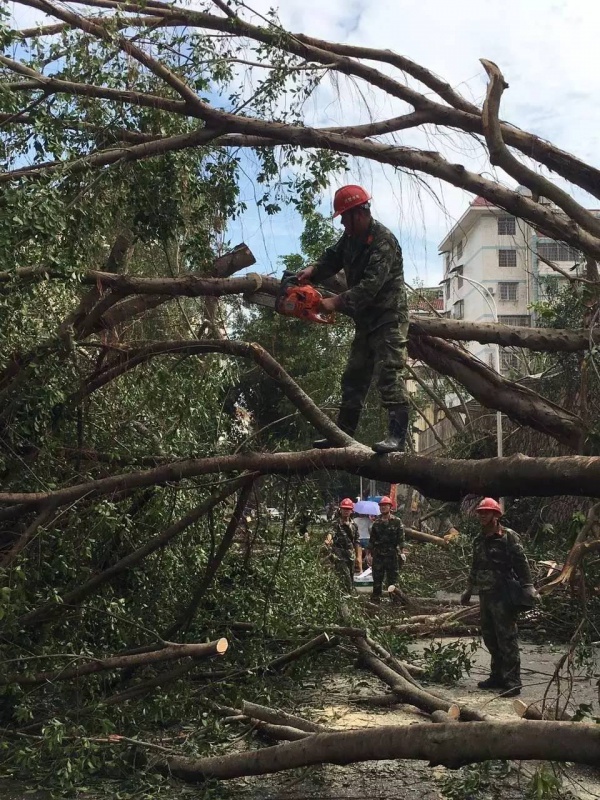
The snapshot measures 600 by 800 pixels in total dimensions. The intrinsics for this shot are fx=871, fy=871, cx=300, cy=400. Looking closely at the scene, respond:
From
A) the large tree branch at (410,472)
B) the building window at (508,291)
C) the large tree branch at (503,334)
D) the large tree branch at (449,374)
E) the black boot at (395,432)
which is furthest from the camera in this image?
the building window at (508,291)

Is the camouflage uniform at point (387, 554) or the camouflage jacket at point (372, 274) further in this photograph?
the camouflage uniform at point (387, 554)

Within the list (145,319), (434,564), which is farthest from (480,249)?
(145,319)

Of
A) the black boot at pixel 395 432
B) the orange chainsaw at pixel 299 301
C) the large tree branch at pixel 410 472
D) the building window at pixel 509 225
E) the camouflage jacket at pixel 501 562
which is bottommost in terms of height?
the camouflage jacket at pixel 501 562

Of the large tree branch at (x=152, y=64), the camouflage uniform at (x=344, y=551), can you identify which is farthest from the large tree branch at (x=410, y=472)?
the large tree branch at (x=152, y=64)

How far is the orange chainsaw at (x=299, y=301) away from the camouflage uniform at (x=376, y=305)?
192 millimetres

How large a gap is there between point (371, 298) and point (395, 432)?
0.77m

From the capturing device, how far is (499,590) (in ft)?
23.5

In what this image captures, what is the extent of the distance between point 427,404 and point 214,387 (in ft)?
74.7

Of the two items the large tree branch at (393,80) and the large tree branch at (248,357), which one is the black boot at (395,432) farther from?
the large tree branch at (393,80)

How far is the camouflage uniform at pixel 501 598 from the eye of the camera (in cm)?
698

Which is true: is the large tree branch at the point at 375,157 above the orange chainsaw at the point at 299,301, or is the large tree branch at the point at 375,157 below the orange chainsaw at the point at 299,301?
above

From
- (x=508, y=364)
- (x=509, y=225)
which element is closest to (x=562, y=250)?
(x=509, y=225)

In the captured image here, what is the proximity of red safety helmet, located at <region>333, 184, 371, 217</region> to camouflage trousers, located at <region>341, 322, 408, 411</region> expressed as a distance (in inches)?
28.3

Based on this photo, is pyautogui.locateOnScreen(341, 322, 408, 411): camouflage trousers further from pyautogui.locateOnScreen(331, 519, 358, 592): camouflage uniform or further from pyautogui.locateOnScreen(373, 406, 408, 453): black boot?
pyautogui.locateOnScreen(331, 519, 358, 592): camouflage uniform
